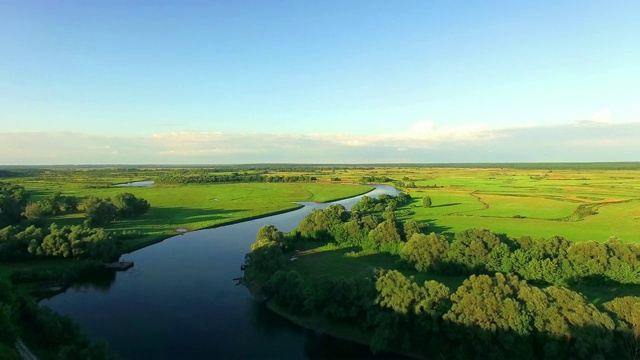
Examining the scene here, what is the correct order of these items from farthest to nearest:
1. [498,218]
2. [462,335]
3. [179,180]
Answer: [179,180] < [498,218] < [462,335]

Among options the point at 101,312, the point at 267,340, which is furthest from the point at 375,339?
the point at 101,312

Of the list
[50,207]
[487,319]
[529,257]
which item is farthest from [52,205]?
[529,257]

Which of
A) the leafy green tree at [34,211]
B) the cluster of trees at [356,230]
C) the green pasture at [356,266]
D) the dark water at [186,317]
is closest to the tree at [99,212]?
the leafy green tree at [34,211]

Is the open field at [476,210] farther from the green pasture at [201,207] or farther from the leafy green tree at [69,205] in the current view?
the leafy green tree at [69,205]

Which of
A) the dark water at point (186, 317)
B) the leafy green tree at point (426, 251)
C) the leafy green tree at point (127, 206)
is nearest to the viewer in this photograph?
the dark water at point (186, 317)

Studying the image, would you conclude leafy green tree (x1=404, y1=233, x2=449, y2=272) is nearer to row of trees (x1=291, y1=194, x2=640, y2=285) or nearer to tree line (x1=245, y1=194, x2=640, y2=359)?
row of trees (x1=291, y1=194, x2=640, y2=285)

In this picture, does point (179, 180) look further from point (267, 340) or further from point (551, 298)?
point (551, 298)

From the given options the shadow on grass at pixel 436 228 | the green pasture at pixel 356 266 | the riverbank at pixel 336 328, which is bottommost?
the riverbank at pixel 336 328
